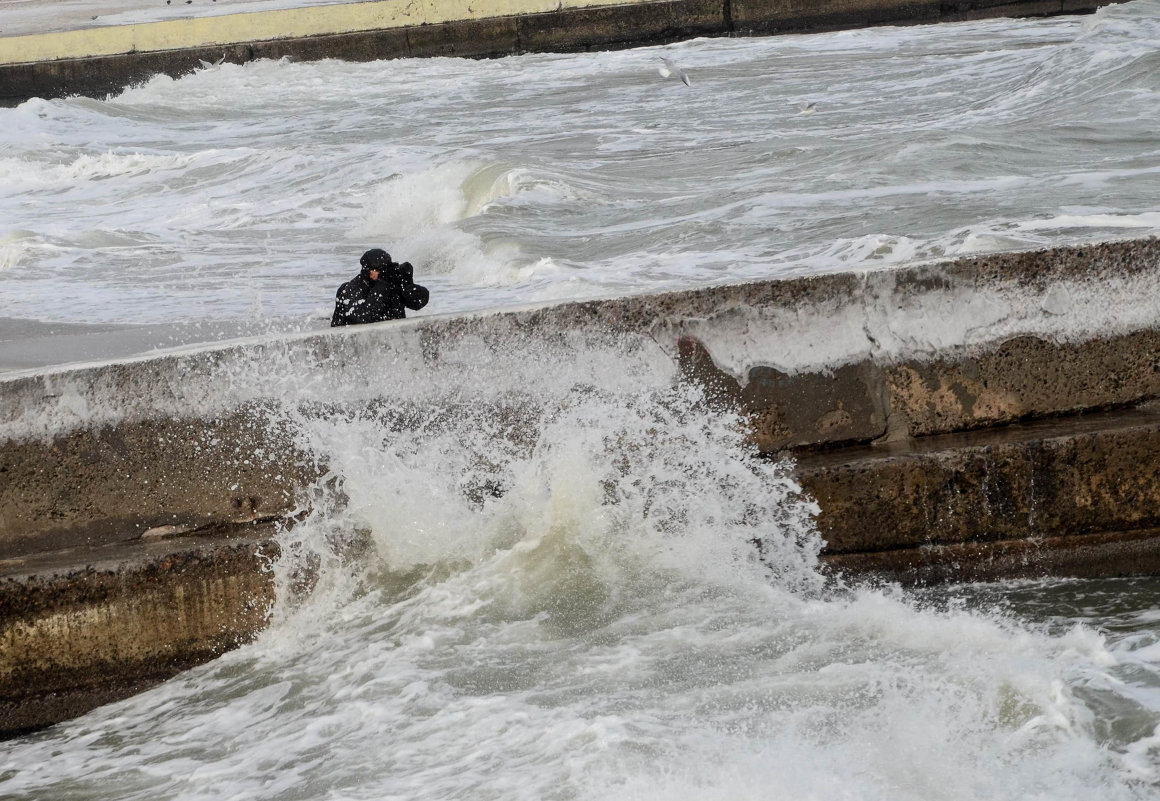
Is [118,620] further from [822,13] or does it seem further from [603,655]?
[822,13]

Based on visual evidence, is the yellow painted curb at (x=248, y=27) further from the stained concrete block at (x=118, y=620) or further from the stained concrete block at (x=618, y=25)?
the stained concrete block at (x=118, y=620)

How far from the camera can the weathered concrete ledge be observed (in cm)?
2922

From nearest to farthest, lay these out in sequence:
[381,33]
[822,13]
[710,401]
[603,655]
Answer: [603,655] → [710,401] → [822,13] → [381,33]

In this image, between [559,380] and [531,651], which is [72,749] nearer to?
[531,651]

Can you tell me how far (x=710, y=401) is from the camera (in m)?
4.68

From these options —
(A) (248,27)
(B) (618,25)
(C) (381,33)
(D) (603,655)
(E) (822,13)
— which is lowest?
(D) (603,655)

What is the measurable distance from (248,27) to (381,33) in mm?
3181

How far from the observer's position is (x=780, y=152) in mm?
14156

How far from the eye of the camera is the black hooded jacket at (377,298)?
19.1ft

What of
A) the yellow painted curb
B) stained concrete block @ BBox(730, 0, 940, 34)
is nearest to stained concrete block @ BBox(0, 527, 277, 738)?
stained concrete block @ BBox(730, 0, 940, 34)

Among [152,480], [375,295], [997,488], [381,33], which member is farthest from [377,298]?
[381,33]

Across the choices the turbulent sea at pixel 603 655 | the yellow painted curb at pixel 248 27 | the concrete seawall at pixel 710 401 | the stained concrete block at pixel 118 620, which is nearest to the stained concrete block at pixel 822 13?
the yellow painted curb at pixel 248 27

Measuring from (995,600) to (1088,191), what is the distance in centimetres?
714

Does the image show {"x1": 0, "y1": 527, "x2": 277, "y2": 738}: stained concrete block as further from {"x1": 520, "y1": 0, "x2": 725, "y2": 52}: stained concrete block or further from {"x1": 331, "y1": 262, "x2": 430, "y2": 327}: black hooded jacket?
{"x1": 520, "y1": 0, "x2": 725, "y2": 52}: stained concrete block
